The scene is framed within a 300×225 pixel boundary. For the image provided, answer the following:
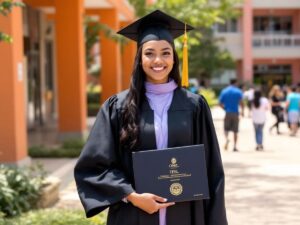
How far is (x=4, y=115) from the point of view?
9789mm

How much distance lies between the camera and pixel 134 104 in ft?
10.7

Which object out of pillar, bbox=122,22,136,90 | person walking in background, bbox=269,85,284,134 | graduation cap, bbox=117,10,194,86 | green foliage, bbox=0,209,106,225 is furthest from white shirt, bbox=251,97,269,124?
pillar, bbox=122,22,136,90

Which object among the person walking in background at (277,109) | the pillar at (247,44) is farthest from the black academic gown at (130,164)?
the pillar at (247,44)

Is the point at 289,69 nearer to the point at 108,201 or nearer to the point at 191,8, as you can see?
the point at 191,8

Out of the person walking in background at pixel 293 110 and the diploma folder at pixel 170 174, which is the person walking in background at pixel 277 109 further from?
the diploma folder at pixel 170 174

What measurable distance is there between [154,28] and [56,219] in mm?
3130

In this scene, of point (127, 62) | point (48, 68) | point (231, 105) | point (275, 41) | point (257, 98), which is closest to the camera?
point (231, 105)

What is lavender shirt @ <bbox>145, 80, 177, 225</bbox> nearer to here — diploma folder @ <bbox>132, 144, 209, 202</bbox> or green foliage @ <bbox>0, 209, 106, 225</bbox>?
diploma folder @ <bbox>132, 144, 209, 202</bbox>

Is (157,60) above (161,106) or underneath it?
above

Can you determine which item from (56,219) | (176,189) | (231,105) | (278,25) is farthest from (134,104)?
(278,25)

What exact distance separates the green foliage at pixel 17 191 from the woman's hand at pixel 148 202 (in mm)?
3771

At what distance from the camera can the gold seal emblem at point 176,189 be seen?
312 cm

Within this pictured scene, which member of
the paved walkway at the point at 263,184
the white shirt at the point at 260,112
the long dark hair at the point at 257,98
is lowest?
the paved walkway at the point at 263,184

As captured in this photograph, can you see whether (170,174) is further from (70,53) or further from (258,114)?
(70,53)
